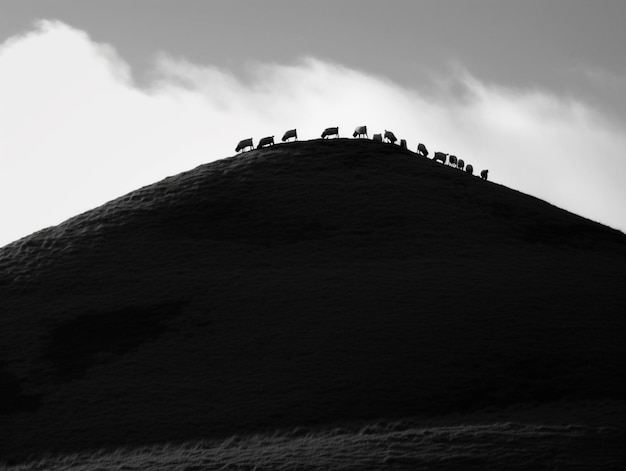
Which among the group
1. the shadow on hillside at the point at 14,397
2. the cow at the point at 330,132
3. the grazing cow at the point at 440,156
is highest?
the cow at the point at 330,132

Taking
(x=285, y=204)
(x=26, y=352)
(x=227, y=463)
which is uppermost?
(x=285, y=204)

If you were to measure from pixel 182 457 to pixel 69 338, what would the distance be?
67.1 ft

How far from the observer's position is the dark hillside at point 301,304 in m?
51.2

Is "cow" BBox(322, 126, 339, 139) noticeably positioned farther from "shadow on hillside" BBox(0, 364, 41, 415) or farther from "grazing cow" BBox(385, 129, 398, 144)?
"shadow on hillside" BBox(0, 364, 41, 415)

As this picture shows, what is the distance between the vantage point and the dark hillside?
51.2 meters

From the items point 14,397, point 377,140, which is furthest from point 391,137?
point 14,397

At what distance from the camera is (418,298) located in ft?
203

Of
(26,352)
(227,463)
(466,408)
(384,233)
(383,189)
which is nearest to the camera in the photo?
(227,463)

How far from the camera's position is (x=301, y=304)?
61812 mm

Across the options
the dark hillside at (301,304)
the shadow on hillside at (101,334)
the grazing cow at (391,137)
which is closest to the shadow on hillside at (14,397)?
the dark hillside at (301,304)

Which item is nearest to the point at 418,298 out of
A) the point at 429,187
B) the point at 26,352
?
the point at 429,187

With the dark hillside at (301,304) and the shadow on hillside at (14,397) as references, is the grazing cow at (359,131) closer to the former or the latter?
the dark hillside at (301,304)

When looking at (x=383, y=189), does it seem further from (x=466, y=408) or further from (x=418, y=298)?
(x=466, y=408)

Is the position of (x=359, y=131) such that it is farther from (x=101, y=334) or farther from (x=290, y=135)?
(x=101, y=334)
